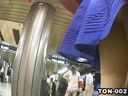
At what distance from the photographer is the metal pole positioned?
753mm

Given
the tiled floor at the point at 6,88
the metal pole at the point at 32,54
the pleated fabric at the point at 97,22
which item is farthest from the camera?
the tiled floor at the point at 6,88

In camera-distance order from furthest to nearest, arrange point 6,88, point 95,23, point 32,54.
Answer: point 6,88
point 32,54
point 95,23

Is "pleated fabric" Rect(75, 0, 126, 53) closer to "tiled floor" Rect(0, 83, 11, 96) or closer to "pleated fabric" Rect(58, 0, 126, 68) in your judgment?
"pleated fabric" Rect(58, 0, 126, 68)

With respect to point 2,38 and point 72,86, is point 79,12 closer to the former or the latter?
point 2,38

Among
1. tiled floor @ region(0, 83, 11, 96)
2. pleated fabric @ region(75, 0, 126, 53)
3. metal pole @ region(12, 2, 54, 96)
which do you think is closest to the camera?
pleated fabric @ region(75, 0, 126, 53)

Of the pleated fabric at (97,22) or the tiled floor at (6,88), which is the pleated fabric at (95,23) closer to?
the pleated fabric at (97,22)

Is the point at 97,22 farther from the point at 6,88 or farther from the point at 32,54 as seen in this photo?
the point at 6,88

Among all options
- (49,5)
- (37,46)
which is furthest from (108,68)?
(49,5)

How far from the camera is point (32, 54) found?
2.52 feet

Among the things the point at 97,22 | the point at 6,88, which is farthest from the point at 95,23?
the point at 6,88

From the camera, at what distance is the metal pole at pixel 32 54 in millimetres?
753

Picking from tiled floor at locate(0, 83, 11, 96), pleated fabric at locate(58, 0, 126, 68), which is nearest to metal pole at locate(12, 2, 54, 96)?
tiled floor at locate(0, 83, 11, 96)

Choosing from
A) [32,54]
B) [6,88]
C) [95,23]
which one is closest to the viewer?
[95,23]

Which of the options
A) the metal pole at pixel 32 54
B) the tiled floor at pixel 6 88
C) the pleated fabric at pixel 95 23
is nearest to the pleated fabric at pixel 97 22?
the pleated fabric at pixel 95 23
